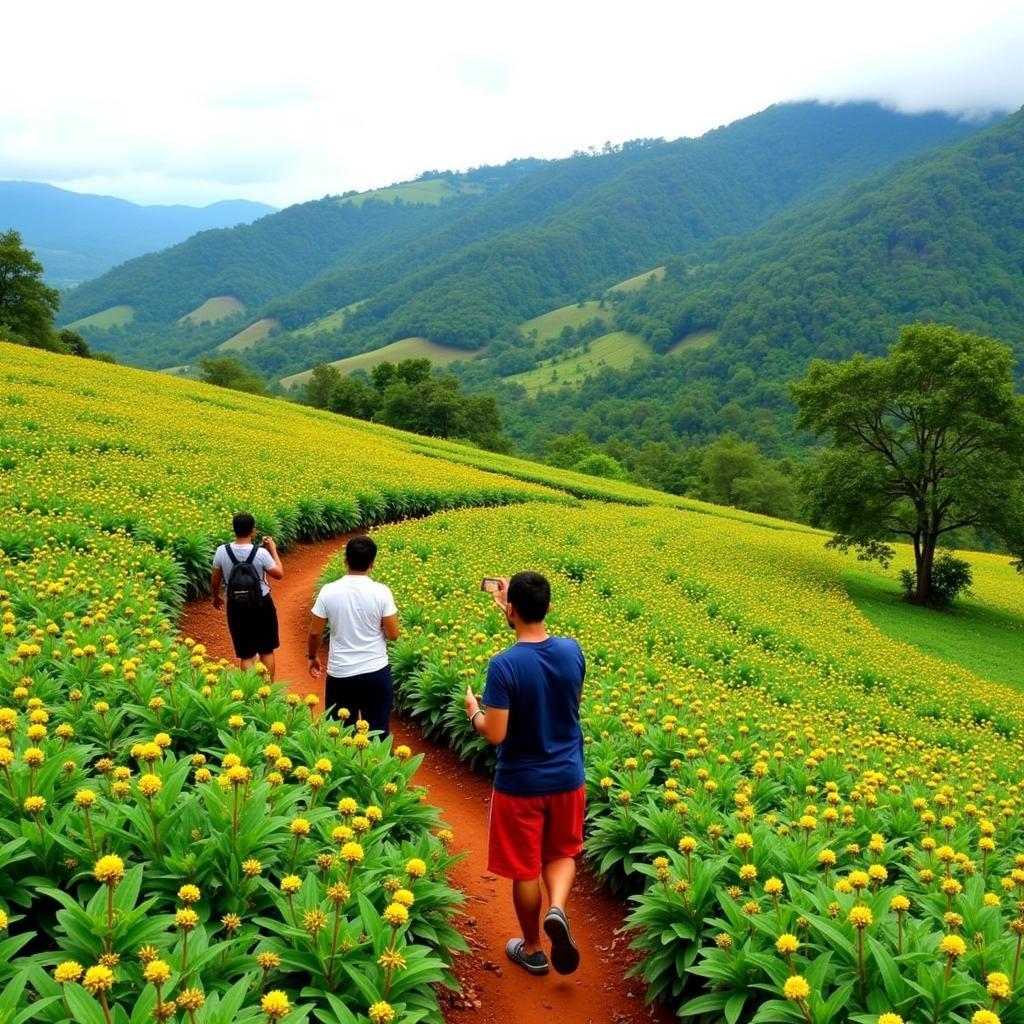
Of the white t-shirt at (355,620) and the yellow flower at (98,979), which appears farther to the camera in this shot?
the white t-shirt at (355,620)

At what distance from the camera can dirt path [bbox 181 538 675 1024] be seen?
182 inches

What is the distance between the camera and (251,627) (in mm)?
8188

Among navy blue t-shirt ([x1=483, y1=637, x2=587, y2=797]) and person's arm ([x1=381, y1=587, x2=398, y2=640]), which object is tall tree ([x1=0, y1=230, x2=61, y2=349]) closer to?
person's arm ([x1=381, y1=587, x2=398, y2=640])

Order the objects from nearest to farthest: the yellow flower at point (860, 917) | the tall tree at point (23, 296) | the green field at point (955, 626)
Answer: the yellow flower at point (860, 917)
the green field at point (955, 626)
the tall tree at point (23, 296)

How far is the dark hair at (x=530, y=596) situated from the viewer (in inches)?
175

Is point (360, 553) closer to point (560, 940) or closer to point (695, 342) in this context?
point (560, 940)

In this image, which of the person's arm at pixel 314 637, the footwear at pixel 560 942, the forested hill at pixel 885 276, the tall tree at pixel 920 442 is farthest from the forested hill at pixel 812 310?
the footwear at pixel 560 942

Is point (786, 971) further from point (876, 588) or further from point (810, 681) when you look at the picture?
point (876, 588)

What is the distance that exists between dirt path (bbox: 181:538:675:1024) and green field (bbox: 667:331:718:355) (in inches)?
6364

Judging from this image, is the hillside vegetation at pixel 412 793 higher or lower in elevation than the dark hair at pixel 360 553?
lower

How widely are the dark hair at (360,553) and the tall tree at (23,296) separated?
54.7m

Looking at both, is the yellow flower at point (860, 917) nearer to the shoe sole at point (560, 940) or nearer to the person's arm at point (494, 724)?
the shoe sole at point (560, 940)

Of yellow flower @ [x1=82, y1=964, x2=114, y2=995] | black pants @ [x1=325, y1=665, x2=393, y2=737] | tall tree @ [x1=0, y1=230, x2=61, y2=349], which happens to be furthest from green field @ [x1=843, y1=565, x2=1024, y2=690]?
tall tree @ [x1=0, y1=230, x2=61, y2=349]

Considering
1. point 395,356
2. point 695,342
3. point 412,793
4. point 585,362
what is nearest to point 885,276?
point 695,342
